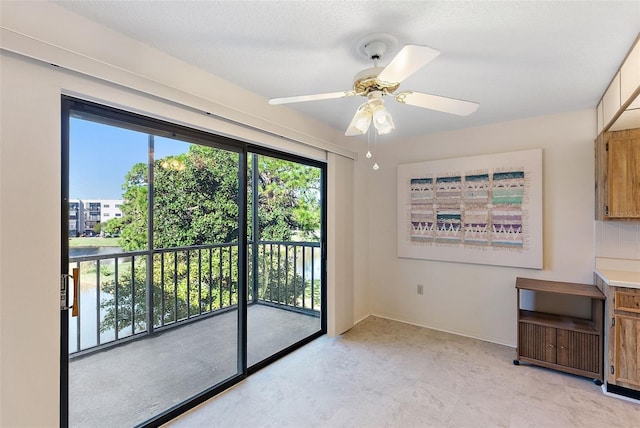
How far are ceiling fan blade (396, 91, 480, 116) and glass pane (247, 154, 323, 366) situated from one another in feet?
5.00

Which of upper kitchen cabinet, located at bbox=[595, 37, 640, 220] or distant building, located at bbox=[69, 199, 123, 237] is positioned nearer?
distant building, located at bbox=[69, 199, 123, 237]

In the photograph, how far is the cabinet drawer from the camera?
86.8 inches

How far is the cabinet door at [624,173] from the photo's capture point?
7.87ft

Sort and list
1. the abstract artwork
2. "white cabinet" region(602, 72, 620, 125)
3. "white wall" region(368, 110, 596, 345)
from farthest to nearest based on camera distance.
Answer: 1. the abstract artwork
2. "white wall" region(368, 110, 596, 345)
3. "white cabinet" region(602, 72, 620, 125)

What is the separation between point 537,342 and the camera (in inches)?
106

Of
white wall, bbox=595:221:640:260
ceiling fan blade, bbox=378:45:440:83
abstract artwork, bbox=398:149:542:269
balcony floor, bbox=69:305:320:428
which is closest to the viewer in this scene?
ceiling fan blade, bbox=378:45:440:83

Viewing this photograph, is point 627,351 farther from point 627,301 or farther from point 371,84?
point 371,84

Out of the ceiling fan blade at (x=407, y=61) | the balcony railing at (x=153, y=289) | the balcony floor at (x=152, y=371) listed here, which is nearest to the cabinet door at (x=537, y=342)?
the balcony floor at (x=152, y=371)

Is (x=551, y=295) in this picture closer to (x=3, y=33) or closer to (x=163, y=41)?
(x=163, y=41)

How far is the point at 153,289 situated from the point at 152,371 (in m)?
0.58

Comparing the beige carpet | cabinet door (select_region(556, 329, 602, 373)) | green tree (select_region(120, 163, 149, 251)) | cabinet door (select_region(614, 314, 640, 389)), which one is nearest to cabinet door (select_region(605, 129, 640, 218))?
cabinet door (select_region(614, 314, 640, 389))

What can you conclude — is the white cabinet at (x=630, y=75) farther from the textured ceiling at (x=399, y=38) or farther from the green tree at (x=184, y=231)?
the green tree at (x=184, y=231)

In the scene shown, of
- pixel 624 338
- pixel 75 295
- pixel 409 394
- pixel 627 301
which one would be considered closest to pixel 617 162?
pixel 627 301

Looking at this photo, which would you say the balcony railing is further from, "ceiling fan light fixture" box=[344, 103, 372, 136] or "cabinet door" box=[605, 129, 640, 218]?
"cabinet door" box=[605, 129, 640, 218]
